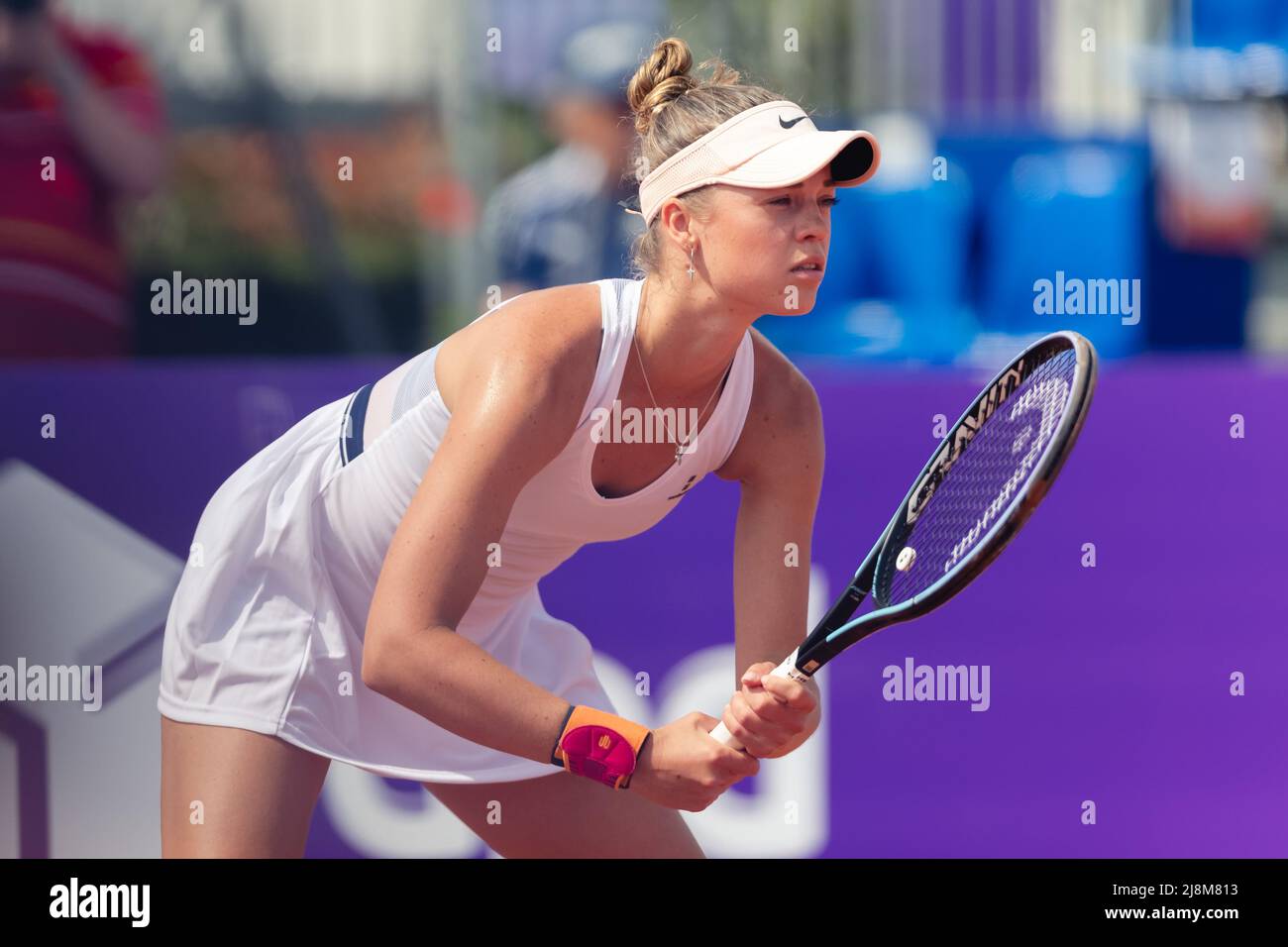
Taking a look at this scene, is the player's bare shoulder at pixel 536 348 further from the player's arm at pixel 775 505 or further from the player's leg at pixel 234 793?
the player's leg at pixel 234 793

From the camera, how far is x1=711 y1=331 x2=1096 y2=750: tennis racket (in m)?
2.50

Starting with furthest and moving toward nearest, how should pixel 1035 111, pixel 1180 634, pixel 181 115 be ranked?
1. pixel 181 115
2. pixel 1035 111
3. pixel 1180 634

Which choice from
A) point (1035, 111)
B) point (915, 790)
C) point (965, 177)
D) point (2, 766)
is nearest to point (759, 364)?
point (915, 790)

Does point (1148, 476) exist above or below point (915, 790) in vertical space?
above

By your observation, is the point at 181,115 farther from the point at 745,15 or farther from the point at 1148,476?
the point at 1148,476

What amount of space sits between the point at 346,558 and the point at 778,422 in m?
0.74

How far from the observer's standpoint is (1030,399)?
9.43ft

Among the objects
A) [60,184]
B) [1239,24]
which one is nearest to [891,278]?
[1239,24]

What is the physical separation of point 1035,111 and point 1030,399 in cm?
336

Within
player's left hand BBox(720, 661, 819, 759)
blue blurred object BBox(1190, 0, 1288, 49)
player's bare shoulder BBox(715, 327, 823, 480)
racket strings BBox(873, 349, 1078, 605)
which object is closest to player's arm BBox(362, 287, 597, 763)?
player's left hand BBox(720, 661, 819, 759)

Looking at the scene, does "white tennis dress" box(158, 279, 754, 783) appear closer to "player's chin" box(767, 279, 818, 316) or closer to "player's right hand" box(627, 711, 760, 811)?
"player's chin" box(767, 279, 818, 316)

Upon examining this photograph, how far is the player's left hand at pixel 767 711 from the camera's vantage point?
8.39ft

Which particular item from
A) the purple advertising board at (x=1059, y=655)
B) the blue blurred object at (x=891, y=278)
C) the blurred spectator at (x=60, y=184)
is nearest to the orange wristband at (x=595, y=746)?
the purple advertising board at (x=1059, y=655)
